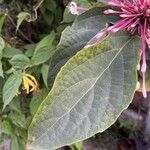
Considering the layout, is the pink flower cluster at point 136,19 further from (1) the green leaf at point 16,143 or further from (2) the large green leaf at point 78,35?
(1) the green leaf at point 16,143

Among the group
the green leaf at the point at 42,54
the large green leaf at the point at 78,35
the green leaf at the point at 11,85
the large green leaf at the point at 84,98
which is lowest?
the green leaf at the point at 11,85

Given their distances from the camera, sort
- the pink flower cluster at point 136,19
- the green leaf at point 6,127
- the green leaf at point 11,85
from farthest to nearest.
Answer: the green leaf at point 6,127 → the green leaf at point 11,85 → the pink flower cluster at point 136,19

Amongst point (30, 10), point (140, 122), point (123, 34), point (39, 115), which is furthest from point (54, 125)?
point (140, 122)

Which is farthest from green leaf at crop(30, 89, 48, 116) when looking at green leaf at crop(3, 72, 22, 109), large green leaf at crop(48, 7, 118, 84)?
large green leaf at crop(48, 7, 118, 84)

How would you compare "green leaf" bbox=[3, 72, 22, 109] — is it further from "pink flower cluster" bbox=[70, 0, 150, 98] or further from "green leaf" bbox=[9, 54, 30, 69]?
"pink flower cluster" bbox=[70, 0, 150, 98]

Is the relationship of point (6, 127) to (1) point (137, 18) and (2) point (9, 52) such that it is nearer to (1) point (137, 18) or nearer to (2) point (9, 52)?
(2) point (9, 52)

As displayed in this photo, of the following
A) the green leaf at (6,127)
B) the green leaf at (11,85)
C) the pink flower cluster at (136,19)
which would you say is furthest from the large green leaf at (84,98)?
the green leaf at (6,127)

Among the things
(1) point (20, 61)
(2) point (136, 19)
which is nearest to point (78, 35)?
(2) point (136, 19)
